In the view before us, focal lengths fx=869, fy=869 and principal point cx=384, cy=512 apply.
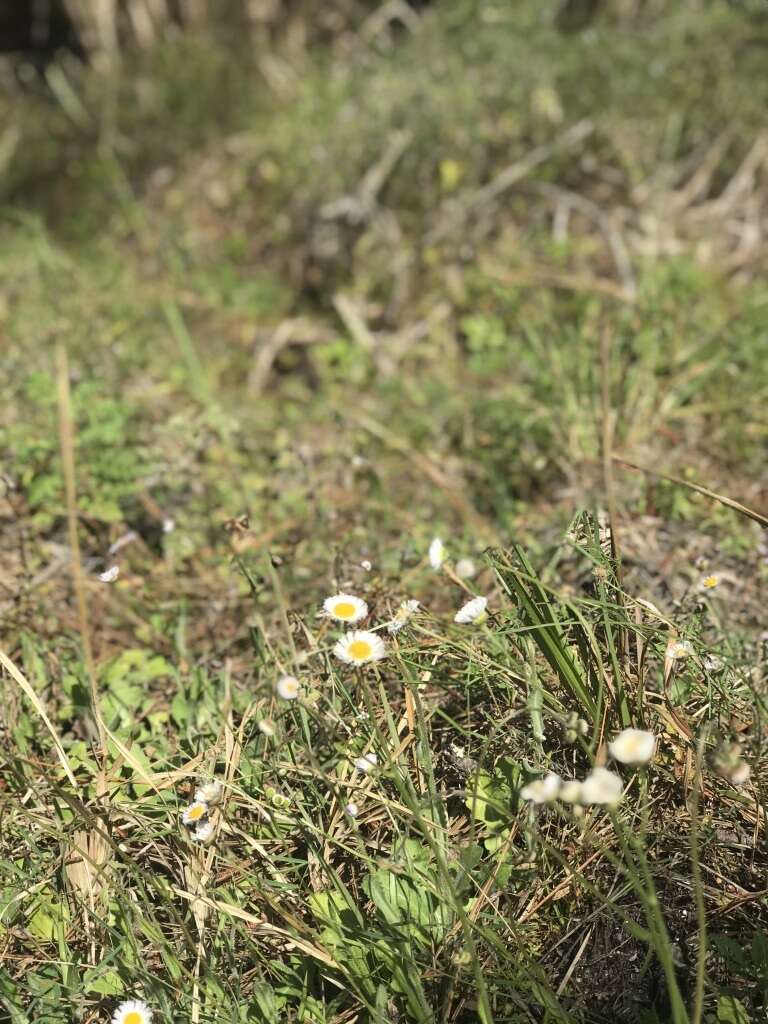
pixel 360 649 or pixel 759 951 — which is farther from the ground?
pixel 360 649

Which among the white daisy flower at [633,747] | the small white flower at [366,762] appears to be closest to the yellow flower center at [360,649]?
the small white flower at [366,762]

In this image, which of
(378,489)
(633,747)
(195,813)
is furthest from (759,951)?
(378,489)

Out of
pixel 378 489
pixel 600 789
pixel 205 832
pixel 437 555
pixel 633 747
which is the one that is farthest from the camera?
pixel 378 489

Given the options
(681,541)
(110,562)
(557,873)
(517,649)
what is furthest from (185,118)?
(557,873)

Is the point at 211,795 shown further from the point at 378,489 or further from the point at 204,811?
the point at 378,489

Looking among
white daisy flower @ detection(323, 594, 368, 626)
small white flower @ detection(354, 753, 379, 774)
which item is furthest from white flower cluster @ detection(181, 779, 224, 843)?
white daisy flower @ detection(323, 594, 368, 626)

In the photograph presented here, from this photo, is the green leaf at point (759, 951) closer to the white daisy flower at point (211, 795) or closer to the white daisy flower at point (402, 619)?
the white daisy flower at point (402, 619)
